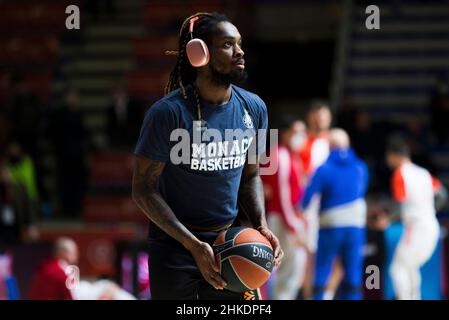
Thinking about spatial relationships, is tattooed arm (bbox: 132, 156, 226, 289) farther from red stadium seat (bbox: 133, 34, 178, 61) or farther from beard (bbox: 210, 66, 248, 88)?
red stadium seat (bbox: 133, 34, 178, 61)

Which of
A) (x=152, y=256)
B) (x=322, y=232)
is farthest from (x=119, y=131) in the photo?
(x=152, y=256)

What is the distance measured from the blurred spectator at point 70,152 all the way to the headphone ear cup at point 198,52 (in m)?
10.7

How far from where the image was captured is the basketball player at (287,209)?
11.6 m

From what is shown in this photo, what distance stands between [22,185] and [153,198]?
10.1 metres

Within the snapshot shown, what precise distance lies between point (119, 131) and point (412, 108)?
4.85m

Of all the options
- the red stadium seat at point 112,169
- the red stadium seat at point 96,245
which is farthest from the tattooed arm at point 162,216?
the red stadium seat at point 112,169

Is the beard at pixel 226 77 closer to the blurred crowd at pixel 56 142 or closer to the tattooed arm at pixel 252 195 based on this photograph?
the tattooed arm at pixel 252 195

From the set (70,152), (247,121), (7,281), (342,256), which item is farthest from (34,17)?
(247,121)

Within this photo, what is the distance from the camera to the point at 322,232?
36.1 ft

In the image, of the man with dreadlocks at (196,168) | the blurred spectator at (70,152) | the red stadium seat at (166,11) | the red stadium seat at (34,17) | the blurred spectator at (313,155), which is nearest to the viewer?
the man with dreadlocks at (196,168)

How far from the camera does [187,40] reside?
212 inches

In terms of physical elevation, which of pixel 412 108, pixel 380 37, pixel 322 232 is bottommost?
pixel 322 232

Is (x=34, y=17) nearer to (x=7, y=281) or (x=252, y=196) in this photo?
(x=7, y=281)
